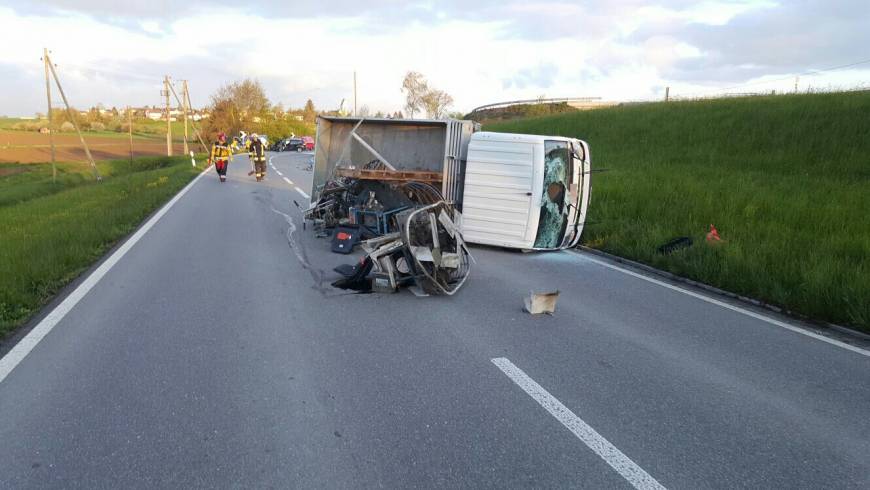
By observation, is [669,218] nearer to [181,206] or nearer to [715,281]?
[715,281]

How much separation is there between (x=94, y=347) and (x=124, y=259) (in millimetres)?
4129

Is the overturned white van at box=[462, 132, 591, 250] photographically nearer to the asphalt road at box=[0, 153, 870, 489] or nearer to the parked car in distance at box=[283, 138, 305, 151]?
the asphalt road at box=[0, 153, 870, 489]

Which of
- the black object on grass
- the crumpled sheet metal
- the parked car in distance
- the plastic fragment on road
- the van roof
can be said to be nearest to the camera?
the plastic fragment on road

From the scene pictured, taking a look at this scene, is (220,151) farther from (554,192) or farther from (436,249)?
(436,249)

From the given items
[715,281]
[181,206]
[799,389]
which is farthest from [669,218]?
[181,206]

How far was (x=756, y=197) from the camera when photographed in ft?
42.5

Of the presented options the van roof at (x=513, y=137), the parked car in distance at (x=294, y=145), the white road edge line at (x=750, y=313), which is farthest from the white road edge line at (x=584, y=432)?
the parked car in distance at (x=294, y=145)

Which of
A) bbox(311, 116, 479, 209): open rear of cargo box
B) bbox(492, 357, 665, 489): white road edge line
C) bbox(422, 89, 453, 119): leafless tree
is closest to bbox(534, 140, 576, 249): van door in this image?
bbox(311, 116, 479, 209): open rear of cargo box

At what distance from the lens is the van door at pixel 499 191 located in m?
9.98

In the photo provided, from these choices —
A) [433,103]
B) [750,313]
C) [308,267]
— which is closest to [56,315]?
[308,267]

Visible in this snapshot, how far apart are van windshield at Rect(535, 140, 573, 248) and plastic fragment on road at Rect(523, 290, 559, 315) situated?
3.72 metres

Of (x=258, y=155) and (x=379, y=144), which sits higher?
(x=379, y=144)

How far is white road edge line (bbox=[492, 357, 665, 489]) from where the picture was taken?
3426 millimetres

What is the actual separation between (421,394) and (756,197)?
36.0ft
